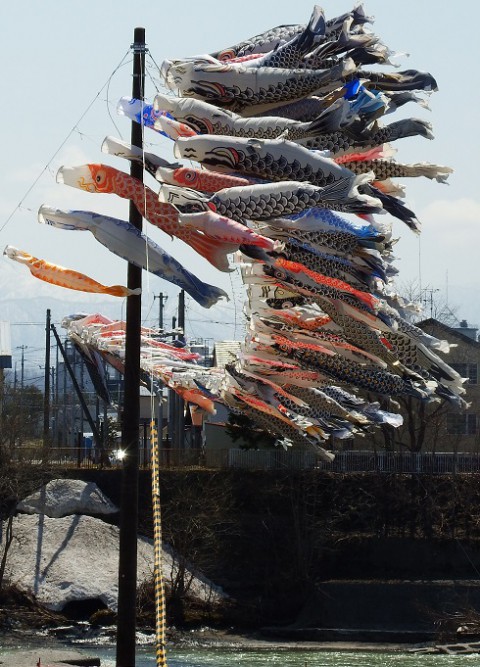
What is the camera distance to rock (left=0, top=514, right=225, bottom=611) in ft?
144

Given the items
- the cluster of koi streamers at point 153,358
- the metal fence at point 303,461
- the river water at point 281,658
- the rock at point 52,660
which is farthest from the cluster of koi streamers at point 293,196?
the metal fence at point 303,461

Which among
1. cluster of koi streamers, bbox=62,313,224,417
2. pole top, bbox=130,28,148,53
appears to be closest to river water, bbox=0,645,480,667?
cluster of koi streamers, bbox=62,313,224,417

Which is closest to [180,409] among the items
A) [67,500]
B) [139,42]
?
[67,500]

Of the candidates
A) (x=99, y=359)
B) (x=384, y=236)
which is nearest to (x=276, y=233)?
(x=384, y=236)

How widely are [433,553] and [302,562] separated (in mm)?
4563

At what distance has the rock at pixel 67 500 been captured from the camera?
1881 inches

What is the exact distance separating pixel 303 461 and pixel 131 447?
3034 centimetres

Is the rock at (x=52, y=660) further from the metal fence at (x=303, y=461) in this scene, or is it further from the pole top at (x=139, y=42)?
the metal fence at (x=303, y=461)

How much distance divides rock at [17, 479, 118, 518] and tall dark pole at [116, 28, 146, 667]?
89.8 ft

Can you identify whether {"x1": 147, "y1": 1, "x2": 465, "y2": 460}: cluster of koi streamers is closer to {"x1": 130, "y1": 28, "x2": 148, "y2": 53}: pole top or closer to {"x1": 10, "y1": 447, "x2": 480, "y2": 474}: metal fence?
{"x1": 130, "y1": 28, "x2": 148, "y2": 53}: pole top

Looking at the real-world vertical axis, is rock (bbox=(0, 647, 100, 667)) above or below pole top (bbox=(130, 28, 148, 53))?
below

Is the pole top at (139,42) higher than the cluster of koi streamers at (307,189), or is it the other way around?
the pole top at (139,42)

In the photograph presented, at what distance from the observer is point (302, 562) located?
155ft

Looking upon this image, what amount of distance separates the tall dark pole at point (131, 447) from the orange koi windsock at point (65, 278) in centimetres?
85
